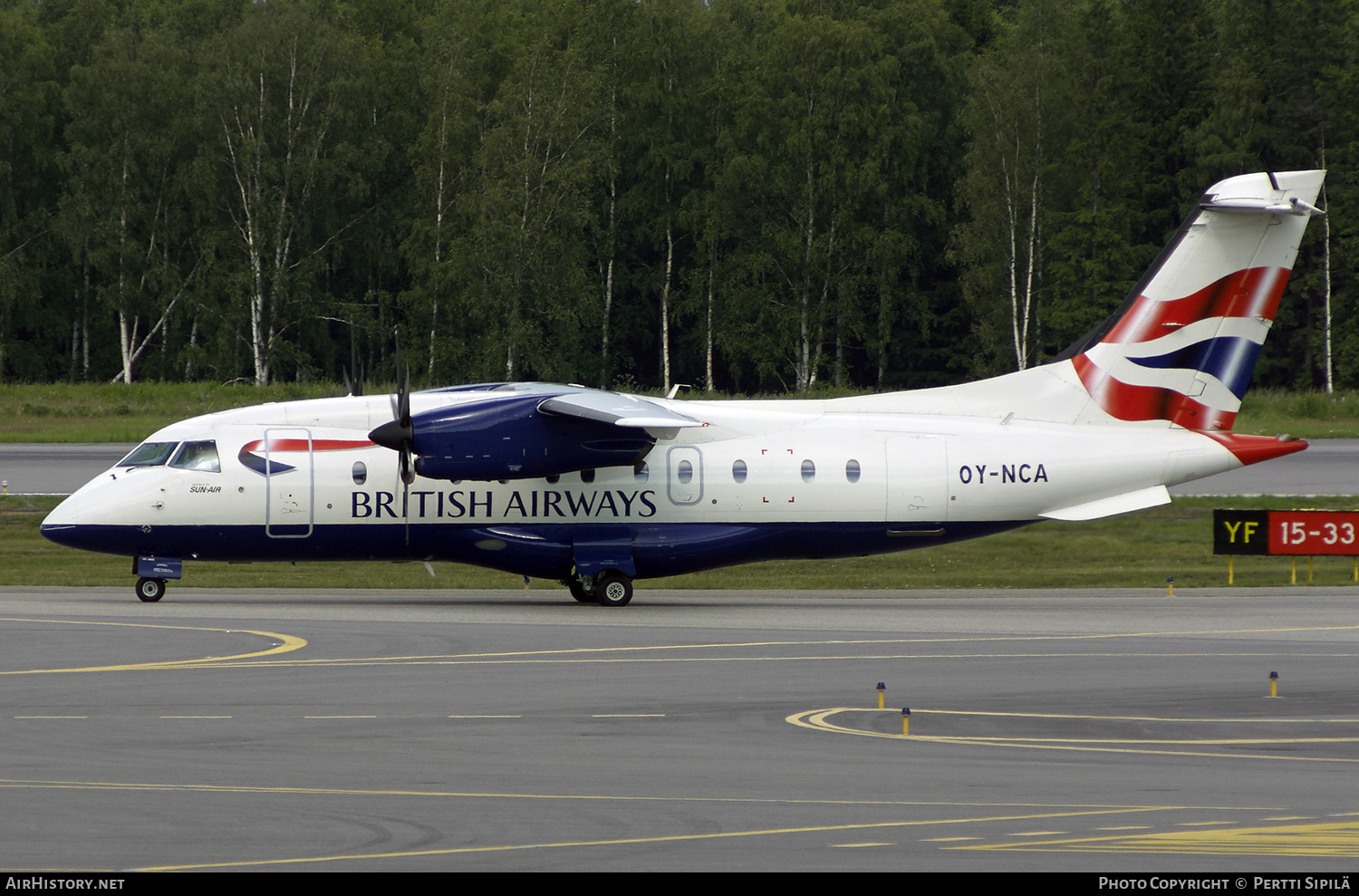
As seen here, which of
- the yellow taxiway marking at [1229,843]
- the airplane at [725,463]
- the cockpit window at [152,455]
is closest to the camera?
the yellow taxiway marking at [1229,843]

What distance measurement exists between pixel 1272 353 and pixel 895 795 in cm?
7013

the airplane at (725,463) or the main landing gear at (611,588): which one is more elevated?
the airplane at (725,463)

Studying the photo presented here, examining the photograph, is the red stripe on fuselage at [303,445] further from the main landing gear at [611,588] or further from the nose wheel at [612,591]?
the nose wheel at [612,591]

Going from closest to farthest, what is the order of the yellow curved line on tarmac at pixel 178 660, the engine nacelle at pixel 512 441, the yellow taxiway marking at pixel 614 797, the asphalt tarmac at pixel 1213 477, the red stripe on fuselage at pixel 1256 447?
the yellow taxiway marking at pixel 614 797
the yellow curved line on tarmac at pixel 178 660
the engine nacelle at pixel 512 441
the red stripe on fuselage at pixel 1256 447
the asphalt tarmac at pixel 1213 477

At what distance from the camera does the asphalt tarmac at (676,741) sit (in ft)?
34.6

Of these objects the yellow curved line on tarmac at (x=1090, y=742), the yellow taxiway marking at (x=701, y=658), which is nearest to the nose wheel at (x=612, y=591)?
the yellow taxiway marking at (x=701, y=658)

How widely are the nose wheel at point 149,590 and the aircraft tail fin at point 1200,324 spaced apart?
690 inches

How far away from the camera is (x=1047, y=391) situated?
2814cm

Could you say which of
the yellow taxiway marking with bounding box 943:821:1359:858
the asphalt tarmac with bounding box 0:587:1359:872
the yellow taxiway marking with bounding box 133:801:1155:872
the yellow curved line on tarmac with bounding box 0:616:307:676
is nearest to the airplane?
the asphalt tarmac with bounding box 0:587:1359:872

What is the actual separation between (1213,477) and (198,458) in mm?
28371
